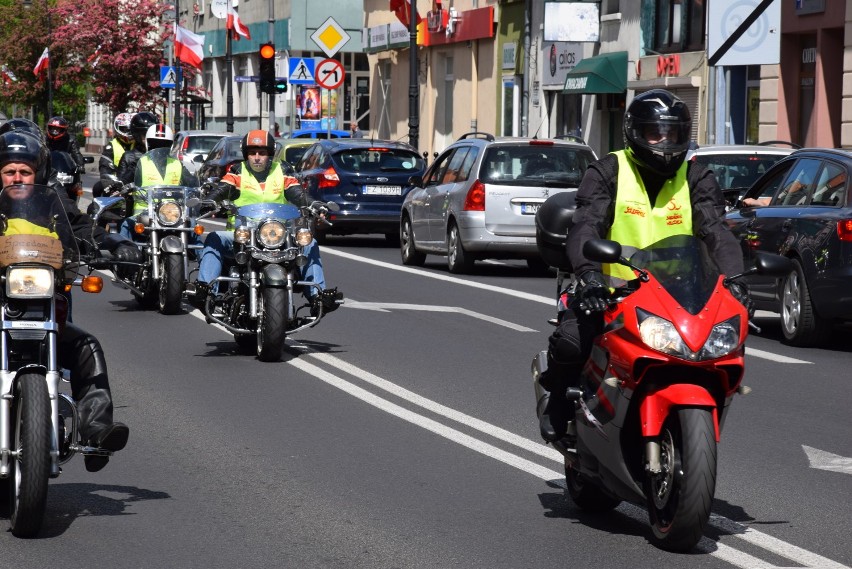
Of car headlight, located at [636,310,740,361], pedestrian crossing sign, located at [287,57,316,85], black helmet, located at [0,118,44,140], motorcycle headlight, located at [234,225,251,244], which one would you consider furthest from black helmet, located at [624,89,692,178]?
pedestrian crossing sign, located at [287,57,316,85]

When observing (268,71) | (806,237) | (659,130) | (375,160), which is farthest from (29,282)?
(268,71)

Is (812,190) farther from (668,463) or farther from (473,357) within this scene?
(668,463)

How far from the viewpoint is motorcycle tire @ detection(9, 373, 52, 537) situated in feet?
21.2

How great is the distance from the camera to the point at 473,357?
42.8ft

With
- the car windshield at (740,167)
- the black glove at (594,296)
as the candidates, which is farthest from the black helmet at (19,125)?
the car windshield at (740,167)

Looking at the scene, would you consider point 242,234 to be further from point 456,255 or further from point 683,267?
point 456,255

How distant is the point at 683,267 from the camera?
6516 millimetres

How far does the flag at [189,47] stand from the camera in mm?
54031

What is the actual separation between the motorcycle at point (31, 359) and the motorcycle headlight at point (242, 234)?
5.82 metres

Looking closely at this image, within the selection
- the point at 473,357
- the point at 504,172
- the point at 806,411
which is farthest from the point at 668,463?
the point at 504,172

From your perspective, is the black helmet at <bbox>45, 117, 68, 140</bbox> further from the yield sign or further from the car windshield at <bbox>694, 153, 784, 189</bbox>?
the yield sign

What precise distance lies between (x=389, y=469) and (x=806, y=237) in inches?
258

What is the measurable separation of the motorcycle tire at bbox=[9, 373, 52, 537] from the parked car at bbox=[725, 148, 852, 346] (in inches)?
323

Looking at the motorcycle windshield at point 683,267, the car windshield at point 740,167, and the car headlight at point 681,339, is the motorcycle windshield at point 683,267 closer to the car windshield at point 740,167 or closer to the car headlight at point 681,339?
the car headlight at point 681,339
